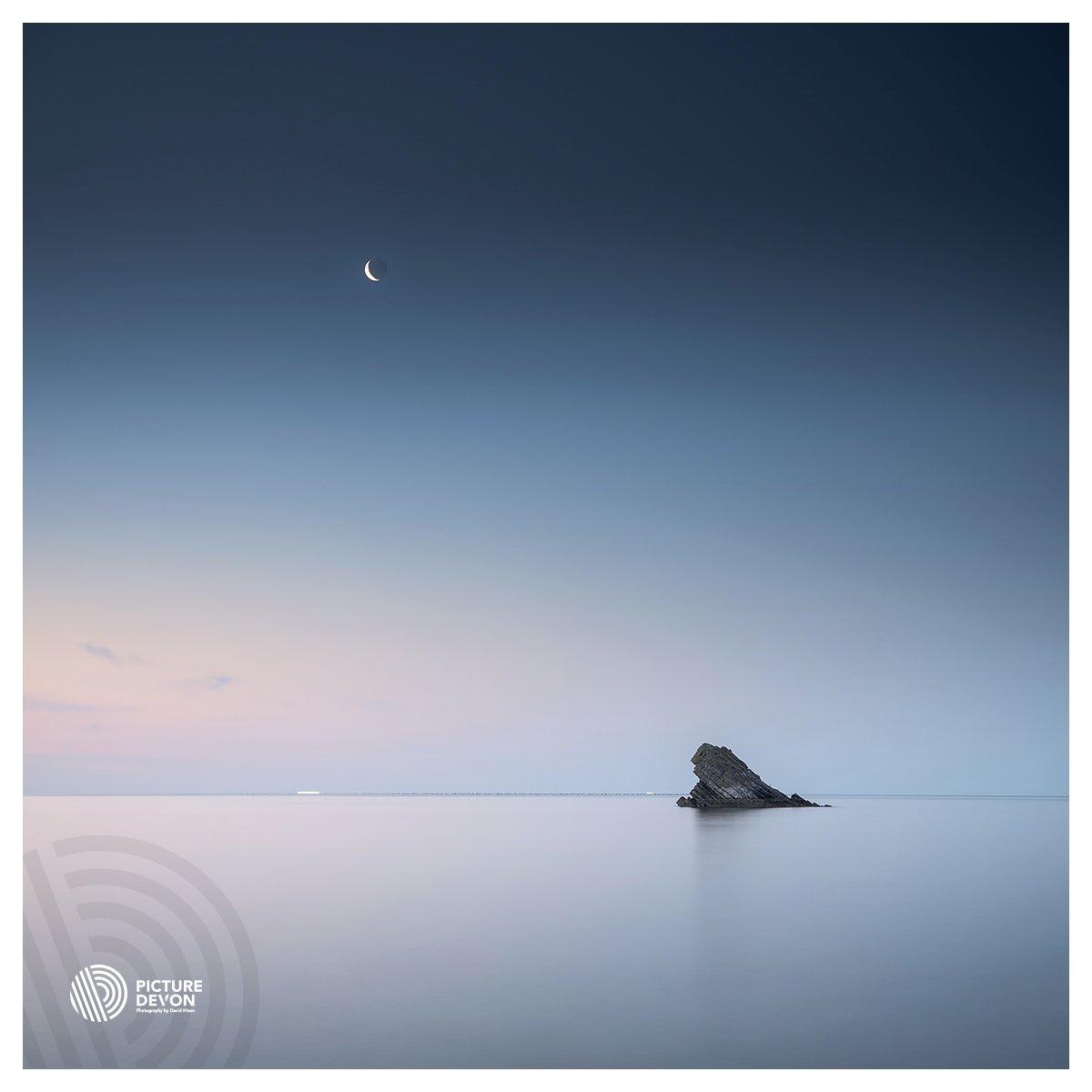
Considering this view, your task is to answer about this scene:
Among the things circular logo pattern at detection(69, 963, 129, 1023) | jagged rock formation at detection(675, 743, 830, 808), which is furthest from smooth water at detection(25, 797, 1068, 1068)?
jagged rock formation at detection(675, 743, 830, 808)

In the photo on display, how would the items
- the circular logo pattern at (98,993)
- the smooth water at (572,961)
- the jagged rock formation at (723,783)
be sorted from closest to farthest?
1. the smooth water at (572,961)
2. the circular logo pattern at (98,993)
3. the jagged rock formation at (723,783)

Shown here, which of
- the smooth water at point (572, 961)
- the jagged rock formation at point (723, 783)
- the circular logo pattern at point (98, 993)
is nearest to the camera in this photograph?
the smooth water at point (572, 961)

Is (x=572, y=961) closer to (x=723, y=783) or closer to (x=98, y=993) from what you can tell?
(x=98, y=993)

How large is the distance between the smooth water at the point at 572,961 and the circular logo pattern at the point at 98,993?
0.23m

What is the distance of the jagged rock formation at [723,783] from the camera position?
109 metres

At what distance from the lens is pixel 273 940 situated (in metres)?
20.2

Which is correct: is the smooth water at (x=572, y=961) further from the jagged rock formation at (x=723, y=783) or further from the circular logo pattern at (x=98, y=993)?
the jagged rock formation at (x=723, y=783)

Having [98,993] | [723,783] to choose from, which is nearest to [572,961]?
[98,993]

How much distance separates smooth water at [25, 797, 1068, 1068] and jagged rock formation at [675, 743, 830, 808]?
233ft

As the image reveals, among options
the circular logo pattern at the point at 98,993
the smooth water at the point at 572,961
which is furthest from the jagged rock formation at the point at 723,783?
the circular logo pattern at the point at 98,993

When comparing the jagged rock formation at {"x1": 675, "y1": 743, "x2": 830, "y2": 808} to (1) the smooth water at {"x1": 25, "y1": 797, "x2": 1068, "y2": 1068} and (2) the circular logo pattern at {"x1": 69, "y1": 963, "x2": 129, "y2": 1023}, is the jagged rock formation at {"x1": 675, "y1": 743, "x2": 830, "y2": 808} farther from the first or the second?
(2) the circular logo pattern at {"x1": 69, "y1": 963, "x2": 129, "y2": 1023}

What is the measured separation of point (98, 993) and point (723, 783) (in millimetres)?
102720

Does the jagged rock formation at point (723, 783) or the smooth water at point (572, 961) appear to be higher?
the smooth water at point (572, 961)
